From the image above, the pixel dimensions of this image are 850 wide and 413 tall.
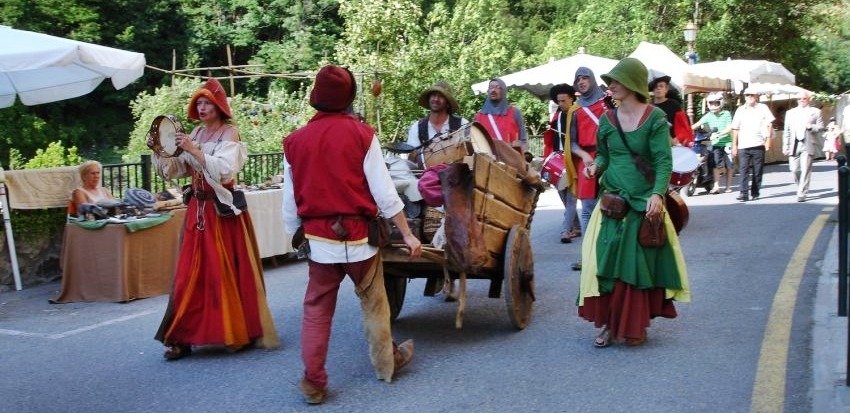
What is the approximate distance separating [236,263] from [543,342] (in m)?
2.20

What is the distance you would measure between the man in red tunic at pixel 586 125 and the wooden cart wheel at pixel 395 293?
9.09 ft

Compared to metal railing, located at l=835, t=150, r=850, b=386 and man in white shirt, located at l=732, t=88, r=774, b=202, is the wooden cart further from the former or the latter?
man in white shirt, located at l=732, t=88, r=774, b=202

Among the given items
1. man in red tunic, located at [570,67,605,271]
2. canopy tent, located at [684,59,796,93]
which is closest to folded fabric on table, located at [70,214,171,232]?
man in red tunic, located at [570,67,605,271]

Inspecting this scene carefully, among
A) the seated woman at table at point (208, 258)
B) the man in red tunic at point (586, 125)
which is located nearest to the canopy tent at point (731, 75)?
the man in red tunic at point (586, 125)

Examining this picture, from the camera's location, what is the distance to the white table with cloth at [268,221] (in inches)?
413

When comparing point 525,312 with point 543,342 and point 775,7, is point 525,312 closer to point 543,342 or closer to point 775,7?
point 543,342

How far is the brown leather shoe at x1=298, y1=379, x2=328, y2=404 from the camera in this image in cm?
516

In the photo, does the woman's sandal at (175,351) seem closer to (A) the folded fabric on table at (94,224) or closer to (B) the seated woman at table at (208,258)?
(B) the seated woman at table at (208,258)

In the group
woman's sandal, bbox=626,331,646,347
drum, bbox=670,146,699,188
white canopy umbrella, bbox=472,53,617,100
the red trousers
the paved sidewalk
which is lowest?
woman's sandal, bbox=626,331,646,347

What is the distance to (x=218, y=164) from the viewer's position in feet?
20.1

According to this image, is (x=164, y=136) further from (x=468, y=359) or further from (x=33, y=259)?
(x=33, y=259)

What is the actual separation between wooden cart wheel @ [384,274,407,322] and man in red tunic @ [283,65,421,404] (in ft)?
5.65

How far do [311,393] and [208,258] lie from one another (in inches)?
62.7

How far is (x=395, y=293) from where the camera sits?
7.12 meters
